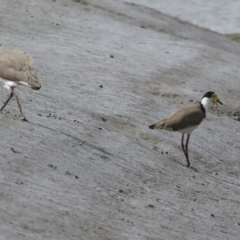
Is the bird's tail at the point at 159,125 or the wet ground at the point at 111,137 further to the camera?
the bird's tail at the point at 159,125

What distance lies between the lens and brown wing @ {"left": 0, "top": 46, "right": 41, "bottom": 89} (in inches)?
532

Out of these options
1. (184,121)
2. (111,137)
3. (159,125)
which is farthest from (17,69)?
(184,121)

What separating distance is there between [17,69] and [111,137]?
5.96 ft

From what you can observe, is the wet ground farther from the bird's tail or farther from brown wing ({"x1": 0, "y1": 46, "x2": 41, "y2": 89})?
brown wing ({"x1": 0, "y1": 46, "x2": 41, "y2": 89})

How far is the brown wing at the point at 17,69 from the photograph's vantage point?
1351 centimetres

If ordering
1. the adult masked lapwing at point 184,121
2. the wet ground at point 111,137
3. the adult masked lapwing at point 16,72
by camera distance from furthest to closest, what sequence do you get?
the adult masked lapwing at point 184,121 < the adult masked lapwing at point 16,72 < the wet ground at point 111,137

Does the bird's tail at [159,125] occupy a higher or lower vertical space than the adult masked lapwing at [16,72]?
lower

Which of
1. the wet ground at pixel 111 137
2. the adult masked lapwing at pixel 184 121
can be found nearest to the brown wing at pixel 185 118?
the adult masked lapwing at pixel 184 121

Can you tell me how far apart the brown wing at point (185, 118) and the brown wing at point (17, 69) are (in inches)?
85.6

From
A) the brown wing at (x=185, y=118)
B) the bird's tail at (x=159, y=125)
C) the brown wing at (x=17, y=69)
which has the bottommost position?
the bird's tail at (x=159, y=125)

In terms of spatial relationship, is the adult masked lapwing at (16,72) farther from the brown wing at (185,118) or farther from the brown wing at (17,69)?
the brown wing at (185,118)

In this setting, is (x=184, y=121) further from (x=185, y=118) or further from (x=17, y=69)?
(x=17, y=69)

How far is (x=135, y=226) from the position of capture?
1131 cm

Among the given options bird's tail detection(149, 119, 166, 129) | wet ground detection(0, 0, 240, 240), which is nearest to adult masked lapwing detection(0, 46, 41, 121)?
wet ground detection(0, 0, 240, 240)
